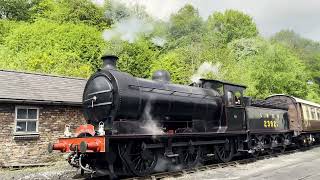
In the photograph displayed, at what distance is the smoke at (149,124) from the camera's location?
34.9ft

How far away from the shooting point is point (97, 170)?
32.6ft

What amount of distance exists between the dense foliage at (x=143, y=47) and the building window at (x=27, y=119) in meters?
4.80

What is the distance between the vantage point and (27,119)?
13680mm

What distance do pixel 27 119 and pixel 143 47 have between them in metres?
29.6

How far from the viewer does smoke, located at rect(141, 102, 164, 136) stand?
10.6 meters

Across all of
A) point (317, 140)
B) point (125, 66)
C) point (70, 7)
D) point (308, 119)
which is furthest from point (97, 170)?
point (70, 7)

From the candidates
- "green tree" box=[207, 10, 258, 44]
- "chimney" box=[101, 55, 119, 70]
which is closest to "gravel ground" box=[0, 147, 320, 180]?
"chimney" box=[101, 55, 119, 70]

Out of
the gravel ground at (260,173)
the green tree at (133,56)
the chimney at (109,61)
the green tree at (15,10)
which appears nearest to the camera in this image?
the gravel ground at (260,173)

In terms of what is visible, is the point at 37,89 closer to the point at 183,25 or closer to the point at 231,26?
the point at 183,25

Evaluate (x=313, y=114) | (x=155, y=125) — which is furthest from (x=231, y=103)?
(x=313, y=114)

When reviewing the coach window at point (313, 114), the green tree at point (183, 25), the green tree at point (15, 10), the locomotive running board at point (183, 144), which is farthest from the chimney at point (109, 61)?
the green tree at point (183, 25)

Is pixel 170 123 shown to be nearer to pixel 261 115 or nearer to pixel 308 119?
pixel 261 115

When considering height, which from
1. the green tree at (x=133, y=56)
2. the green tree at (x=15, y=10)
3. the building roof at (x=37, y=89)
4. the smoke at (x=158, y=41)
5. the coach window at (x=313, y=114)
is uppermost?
the green tree at (x=15, y=10)

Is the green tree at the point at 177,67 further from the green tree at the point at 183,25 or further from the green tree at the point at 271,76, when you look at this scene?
the green tree at the point at 183,25
